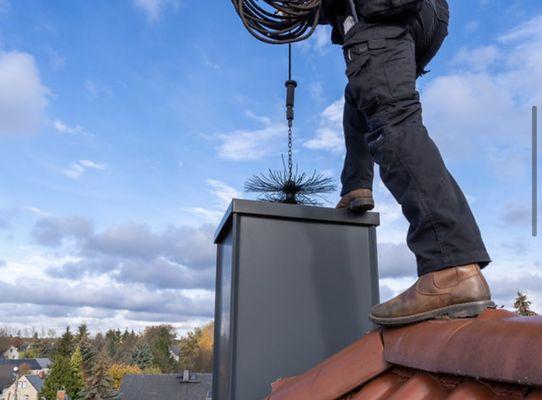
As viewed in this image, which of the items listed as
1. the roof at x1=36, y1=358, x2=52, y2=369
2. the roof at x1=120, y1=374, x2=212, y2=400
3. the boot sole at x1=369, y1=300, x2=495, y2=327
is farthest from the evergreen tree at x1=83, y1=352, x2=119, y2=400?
the roof at x1=36, y1=358, x2=52, y2=369

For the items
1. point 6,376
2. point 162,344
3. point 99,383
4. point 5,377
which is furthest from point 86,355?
point 162,344

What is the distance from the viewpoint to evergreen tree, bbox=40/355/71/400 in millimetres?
41281

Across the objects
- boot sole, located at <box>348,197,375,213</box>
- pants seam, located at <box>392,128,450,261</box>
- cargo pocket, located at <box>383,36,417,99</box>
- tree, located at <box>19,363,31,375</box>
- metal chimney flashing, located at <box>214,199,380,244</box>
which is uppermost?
cargo pocket, located at <box>383,36,417,99</box>

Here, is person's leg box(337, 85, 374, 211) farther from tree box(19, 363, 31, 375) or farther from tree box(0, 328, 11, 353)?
tree box(0, 328, 11, 353)

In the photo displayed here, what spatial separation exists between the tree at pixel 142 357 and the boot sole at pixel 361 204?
2384 inches

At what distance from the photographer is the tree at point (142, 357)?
191 ft

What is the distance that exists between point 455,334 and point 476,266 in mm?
269

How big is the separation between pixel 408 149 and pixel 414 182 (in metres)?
0.09

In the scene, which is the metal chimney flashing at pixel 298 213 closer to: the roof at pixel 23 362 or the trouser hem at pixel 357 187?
the trouser hem at pixel 357 187

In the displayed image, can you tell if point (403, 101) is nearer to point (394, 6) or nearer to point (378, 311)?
point (394, 6)

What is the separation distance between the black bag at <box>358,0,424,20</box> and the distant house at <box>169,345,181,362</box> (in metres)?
68.6

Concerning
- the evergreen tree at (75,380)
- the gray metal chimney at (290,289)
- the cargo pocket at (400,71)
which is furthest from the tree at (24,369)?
the cargo pocket at (400,71)

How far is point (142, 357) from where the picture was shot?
5866 centimetres

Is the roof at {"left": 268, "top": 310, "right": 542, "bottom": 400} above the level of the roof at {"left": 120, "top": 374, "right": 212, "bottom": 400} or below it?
above
